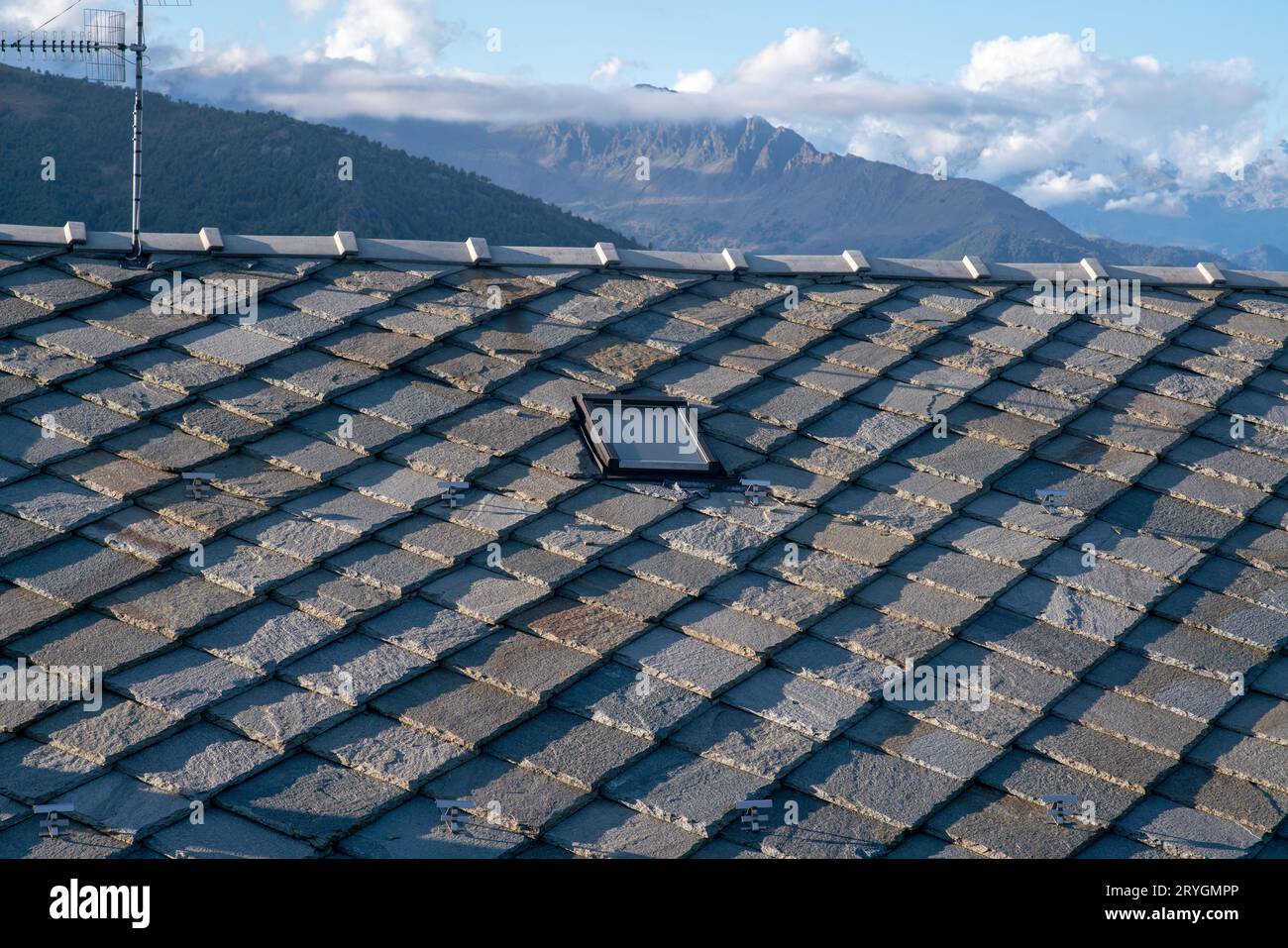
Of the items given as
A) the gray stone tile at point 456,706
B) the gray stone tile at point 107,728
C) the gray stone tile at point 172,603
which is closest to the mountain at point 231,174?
the gray stone tile at point 172,603

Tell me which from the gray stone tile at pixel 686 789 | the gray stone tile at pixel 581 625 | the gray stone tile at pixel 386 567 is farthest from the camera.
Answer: the gray stone tile at pixel 386 567

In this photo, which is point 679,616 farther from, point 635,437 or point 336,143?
point 336,143

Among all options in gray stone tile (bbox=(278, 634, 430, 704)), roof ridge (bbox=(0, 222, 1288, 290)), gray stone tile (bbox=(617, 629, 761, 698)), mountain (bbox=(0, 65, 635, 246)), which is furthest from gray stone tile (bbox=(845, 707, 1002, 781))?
Result: mountain (bbox=(0, 65, 635, 246))

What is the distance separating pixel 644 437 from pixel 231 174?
336ft

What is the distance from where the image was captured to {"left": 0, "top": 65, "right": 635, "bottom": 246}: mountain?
328 feet

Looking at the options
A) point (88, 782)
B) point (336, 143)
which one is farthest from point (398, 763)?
point (336, 143)

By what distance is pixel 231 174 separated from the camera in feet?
348

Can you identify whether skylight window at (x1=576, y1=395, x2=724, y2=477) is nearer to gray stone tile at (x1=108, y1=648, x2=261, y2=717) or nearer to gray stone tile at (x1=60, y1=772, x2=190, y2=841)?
gray stone tile at (x1=108, y1=648, x2=261, y2=717)

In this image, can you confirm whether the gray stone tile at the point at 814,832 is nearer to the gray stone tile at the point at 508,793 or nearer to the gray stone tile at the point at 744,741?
the gray stone tile at the point at 744,741

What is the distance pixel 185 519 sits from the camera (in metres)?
9.98

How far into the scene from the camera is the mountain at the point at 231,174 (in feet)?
328

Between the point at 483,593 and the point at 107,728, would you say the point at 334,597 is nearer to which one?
the point at 483,593

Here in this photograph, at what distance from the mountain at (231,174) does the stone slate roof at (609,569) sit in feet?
290

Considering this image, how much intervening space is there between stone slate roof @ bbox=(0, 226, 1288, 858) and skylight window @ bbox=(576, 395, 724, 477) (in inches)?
7.3
